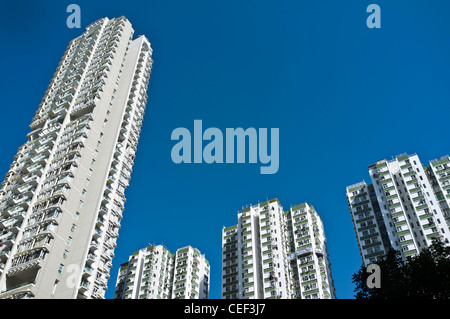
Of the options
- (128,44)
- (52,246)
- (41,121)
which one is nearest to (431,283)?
(52,246)

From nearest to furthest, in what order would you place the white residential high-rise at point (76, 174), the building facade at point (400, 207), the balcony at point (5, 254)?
the white residential high-rise at point (76, 174) → the balcony at point (5, 254) → the building facade at point (400, 207)

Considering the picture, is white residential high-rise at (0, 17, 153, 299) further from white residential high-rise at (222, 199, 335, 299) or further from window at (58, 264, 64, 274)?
white residential high-rise at (222, 199, 335, 299)

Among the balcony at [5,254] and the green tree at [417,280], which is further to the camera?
the balcony at [5,254]

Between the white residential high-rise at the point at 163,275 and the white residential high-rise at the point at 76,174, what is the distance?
1442 inches

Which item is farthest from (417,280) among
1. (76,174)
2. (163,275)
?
(163,275)

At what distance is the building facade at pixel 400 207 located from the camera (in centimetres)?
7419

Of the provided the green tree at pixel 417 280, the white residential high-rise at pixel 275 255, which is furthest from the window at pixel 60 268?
the white residential high-rise at pixel 275 255

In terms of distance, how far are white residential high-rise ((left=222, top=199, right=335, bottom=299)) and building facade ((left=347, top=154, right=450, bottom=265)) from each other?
28.5 feet

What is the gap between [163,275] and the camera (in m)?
92.8

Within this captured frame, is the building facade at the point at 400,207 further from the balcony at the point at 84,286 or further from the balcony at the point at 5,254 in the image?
the balcony at the point at 5,254

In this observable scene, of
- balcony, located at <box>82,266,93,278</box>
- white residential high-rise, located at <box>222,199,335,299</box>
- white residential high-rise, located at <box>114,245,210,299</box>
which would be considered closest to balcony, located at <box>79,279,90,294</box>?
balcony, located at <box>82,266,93,278</box>

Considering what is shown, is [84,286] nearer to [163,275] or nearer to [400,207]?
[163,275]

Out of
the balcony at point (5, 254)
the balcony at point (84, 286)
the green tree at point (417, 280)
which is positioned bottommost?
the green tree at point (417, 280)

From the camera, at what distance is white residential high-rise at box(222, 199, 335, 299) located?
77.1 m
